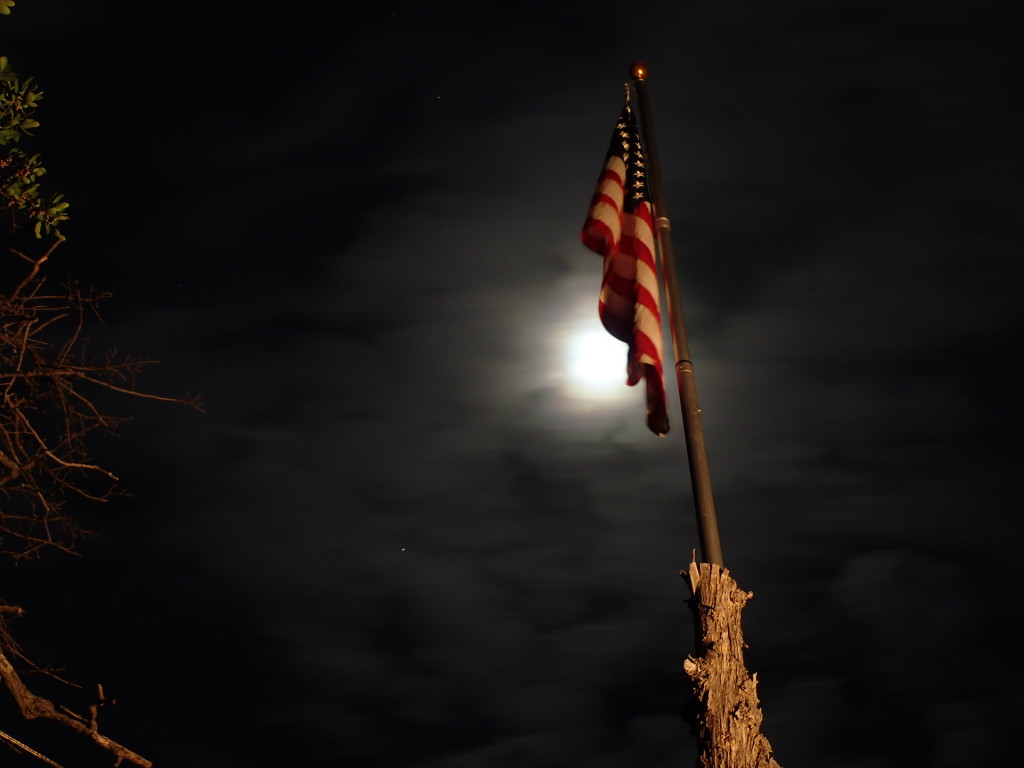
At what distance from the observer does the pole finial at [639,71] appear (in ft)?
37.2

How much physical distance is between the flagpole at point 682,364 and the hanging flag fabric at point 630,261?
0.16 meters

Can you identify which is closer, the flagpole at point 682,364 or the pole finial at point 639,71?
the flagpole at point 682,364

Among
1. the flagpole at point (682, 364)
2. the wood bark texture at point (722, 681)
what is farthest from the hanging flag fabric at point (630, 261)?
the wood bark texture at point (722, 681)

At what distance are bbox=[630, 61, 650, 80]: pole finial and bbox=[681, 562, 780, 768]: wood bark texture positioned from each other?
518 centimetres

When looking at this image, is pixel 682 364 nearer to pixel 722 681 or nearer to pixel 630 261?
pixel 630 261

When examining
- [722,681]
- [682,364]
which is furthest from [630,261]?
[722,681]

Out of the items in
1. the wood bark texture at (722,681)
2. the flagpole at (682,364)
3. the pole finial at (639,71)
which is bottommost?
the wood bark texture at (722,681)

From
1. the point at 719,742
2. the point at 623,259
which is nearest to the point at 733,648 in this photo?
the point at 719,742

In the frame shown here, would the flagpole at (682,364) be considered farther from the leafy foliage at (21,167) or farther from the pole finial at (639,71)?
the leafy foliage at (21,167)

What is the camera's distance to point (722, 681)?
798 centimetres

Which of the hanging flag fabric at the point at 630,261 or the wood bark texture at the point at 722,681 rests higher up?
the hanging flag fabric at the point at 630,261

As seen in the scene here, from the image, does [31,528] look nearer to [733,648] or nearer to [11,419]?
[11,419]

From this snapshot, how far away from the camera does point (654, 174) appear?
10797 mm

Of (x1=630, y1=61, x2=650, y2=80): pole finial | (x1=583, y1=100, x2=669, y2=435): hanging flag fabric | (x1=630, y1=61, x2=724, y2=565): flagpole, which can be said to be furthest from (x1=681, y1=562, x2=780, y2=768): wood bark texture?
(x1=630, y1=61, x2=650, y2=80): pole finial
